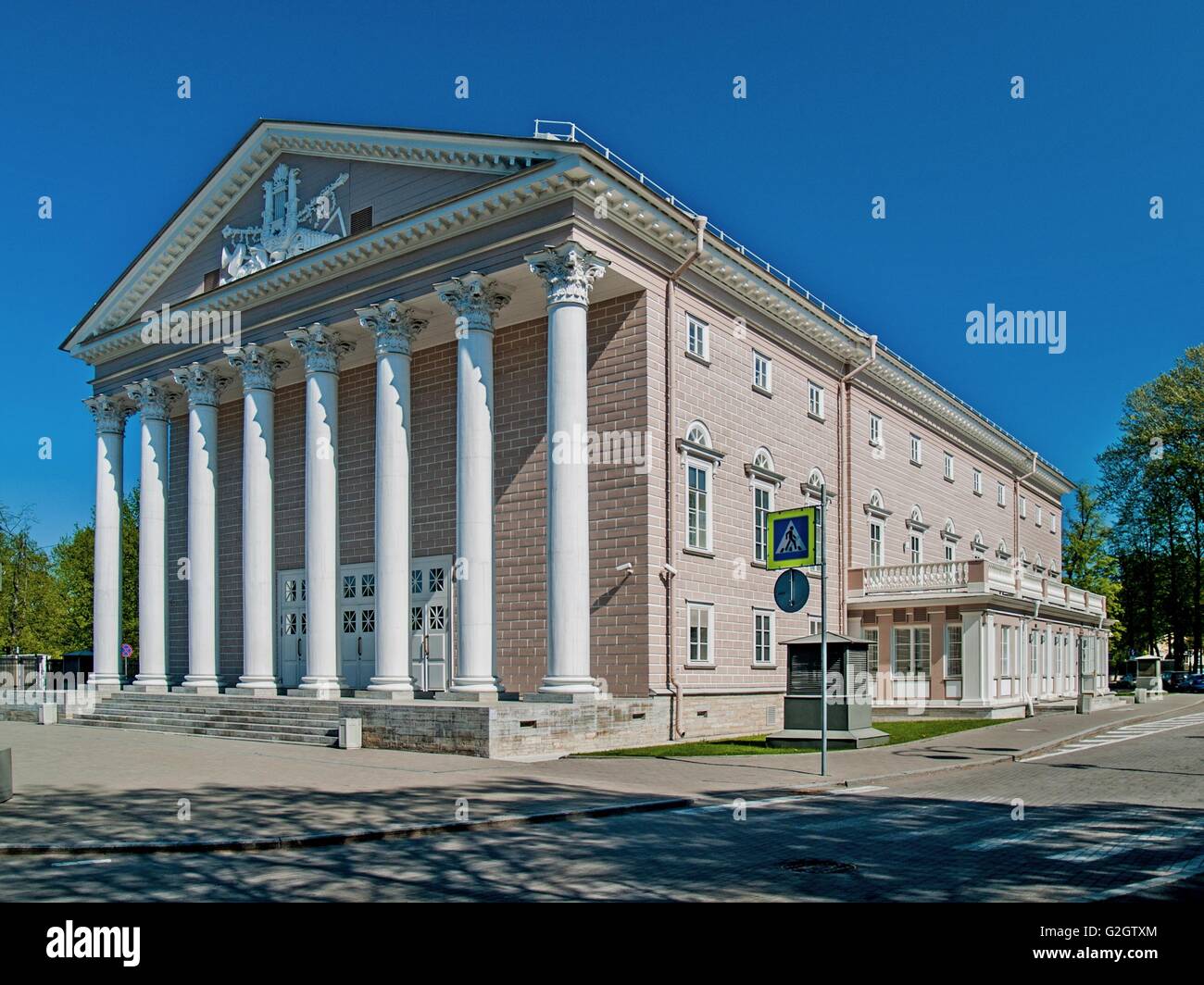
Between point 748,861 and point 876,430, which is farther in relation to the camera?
point 876,430

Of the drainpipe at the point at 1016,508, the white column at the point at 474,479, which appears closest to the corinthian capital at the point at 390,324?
the white column at the point at 474,479

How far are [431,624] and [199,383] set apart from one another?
10.1 m

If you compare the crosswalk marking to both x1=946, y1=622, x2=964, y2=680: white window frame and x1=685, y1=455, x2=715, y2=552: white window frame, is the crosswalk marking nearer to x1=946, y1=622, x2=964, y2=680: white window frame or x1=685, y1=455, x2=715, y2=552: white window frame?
x1=946, y1=622, x2=964, y2=680: white window frame

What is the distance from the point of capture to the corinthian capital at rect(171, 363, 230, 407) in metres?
31.0

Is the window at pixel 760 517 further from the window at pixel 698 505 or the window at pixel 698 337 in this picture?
the window at pixel 698 337

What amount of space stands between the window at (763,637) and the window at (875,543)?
7505 mm

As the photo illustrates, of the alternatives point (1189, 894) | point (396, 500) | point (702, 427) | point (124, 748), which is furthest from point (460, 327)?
point (1189, 894)

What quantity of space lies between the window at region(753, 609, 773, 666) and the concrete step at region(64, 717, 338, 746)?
11.3 meters

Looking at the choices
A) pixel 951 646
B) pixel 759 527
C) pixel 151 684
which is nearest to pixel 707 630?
pixel 759 527

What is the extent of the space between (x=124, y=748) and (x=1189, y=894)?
19720 mm

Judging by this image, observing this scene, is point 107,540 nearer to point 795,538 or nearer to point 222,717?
point 222,717

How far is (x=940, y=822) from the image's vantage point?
12.4 m

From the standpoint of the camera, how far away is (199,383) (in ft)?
102

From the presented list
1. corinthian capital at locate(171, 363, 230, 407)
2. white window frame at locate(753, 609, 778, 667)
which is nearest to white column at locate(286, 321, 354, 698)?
corinthian capital at locate(171, 363, 230, 407)
